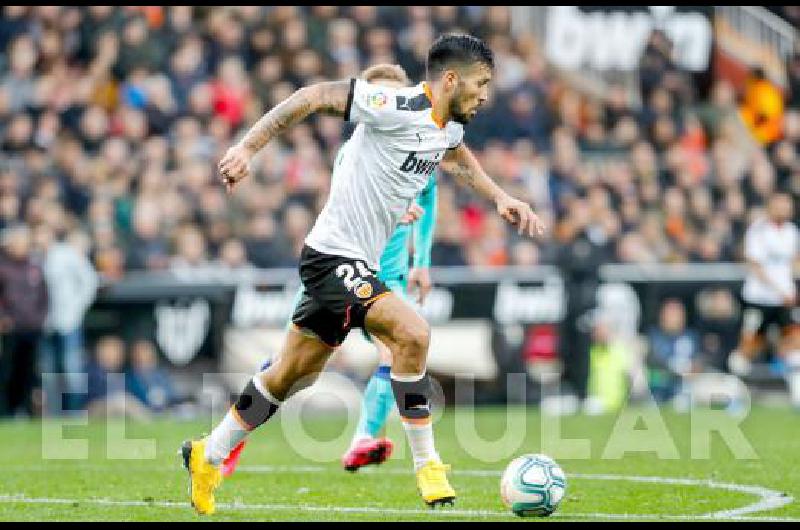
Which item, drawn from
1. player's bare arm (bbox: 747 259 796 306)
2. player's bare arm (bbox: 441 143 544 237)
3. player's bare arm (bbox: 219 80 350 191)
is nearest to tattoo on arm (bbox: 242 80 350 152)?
player's bare arm (bbox: 219 80 350 191)

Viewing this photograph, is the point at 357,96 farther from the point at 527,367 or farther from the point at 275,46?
the point at 275,46

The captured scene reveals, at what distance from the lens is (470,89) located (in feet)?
30.1

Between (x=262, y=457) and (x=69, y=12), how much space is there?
12.2m

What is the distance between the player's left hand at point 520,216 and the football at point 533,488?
133 cm

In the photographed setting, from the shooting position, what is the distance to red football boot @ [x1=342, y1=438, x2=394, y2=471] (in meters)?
11.5

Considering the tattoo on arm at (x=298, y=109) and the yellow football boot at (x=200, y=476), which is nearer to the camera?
the tattoo on arm at (x=298, y=109)

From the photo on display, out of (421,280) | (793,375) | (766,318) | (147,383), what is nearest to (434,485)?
(421,280)

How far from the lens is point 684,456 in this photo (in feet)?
42.2

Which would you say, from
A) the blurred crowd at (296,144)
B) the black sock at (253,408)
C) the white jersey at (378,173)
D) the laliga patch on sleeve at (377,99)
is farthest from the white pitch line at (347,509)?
the blurred crowd at (296,144)

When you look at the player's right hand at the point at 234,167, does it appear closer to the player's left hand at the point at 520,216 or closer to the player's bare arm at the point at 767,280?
the player's left hand at the point at 520,216

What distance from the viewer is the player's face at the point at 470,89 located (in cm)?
915

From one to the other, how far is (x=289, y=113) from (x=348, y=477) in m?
3.50

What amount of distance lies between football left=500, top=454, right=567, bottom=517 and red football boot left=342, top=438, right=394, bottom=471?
2.52 meters

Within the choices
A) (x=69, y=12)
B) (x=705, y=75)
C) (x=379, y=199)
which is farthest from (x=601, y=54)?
(x=379, y=199)
